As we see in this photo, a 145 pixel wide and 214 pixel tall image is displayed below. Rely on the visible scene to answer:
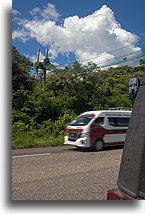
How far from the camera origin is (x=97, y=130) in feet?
36.7

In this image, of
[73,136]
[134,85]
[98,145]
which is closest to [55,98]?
[73,136]

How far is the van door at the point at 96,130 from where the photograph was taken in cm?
1098

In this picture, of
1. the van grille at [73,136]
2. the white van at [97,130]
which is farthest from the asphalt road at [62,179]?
the van grille at [73,136]

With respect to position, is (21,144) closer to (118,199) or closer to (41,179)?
(41,179)

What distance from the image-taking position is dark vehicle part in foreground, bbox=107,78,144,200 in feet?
6.86

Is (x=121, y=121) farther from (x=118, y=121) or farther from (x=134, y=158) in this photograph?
(x=134, y=158)

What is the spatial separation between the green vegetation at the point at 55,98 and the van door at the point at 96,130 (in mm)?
4238

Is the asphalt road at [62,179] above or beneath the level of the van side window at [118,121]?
beneath

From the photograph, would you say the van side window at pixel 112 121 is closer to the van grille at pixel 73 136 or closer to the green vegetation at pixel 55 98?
the van grille at pixel 73 136

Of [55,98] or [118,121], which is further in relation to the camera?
[55,98]

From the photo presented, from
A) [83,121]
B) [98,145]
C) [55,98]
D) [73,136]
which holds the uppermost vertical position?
[55,98]

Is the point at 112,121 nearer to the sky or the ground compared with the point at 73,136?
nearer to the sky

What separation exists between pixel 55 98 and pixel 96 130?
36.4 feet

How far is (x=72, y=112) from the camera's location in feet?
66.7
